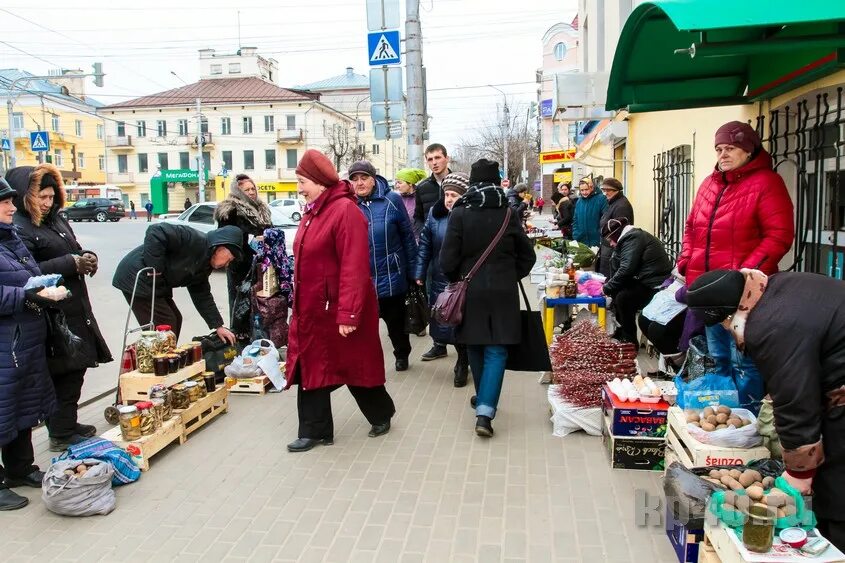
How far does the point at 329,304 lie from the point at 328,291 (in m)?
0.09

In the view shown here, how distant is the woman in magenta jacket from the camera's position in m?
4.18

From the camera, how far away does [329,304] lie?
4.54 meters

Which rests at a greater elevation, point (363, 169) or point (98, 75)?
point (98, 75)

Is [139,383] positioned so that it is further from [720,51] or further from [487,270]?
[720,51]

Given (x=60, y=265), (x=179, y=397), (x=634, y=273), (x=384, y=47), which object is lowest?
(x=179, y=397)

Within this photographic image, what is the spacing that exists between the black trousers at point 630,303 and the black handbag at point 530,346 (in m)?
2.13

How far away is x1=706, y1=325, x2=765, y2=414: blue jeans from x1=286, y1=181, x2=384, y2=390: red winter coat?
2.25 m

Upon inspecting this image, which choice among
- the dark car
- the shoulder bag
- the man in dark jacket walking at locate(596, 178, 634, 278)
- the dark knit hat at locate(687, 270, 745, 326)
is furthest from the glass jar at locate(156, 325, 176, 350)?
the dark car

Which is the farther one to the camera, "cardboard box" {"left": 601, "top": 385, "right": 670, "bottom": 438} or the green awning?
"cardboard box" {"left": 601, "top": 385, "right": 670, "bottom": 438}

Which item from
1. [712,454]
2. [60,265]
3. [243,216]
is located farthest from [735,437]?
[243,216]

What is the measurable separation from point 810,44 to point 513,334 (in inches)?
97.1

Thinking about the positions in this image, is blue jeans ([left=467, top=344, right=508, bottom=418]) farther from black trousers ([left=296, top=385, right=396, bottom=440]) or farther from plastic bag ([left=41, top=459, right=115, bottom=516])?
plastic bag ([left=41, top=459, right=115, bottom=516])

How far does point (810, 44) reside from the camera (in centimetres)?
334

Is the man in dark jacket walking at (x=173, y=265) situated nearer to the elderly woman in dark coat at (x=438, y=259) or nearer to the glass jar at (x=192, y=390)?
the glass jar at (x=192, y=390)
